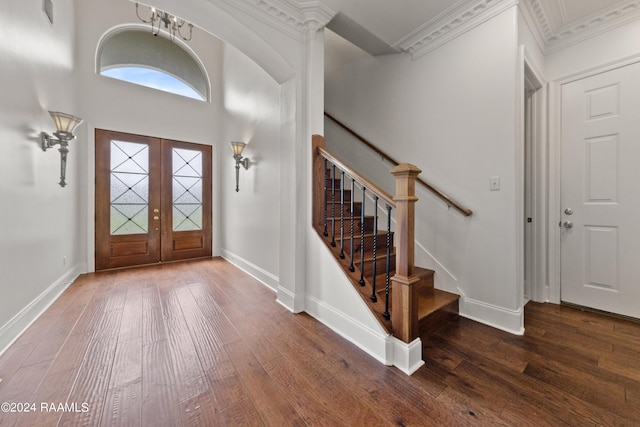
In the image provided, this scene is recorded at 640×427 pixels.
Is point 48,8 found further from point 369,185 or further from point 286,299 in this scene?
point 286,299

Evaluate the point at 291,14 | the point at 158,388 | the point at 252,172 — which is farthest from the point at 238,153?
the point at 158,388

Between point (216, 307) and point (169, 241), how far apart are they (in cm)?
249

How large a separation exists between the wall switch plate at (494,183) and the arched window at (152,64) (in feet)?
16.1

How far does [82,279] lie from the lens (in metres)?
3.23

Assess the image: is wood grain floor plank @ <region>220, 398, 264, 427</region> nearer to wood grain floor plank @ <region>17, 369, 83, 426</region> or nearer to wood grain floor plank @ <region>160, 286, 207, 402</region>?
wood grain floor plank @ <region>160, 286, 207, 402</region>

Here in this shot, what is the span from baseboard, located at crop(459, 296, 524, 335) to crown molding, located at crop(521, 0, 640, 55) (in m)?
2.52

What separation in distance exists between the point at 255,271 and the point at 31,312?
2030 millimetres

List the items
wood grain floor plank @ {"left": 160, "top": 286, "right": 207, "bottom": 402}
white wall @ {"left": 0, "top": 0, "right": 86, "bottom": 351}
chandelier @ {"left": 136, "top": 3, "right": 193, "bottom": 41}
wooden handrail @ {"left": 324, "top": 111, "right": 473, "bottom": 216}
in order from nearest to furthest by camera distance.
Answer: wood grain floor plank @ {"left": 160, "top": 286, "right": 207, "bottom": 402}, white wall @ {"left": 0, "top": 0, "right": 86, "bottom": 351}, wooden handrail @ {"left": 324, "top": 111, "right": 473, "bottom": 216}, chandelier @ {"left": 136, "top": 3, "right": 193, "bottom": 41}

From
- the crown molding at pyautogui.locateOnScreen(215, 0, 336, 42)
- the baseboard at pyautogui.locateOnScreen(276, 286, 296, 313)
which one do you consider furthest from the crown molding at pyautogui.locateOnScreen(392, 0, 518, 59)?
the baseboard at pyautogui.locateOnScreen(276, 286, 296, 313)

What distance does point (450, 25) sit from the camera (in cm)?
224

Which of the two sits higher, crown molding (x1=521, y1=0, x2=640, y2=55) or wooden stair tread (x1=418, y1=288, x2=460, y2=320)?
crown molding (x1=521, y1=0, x2=640, y2=55)

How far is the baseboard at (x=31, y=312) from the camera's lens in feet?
5.50

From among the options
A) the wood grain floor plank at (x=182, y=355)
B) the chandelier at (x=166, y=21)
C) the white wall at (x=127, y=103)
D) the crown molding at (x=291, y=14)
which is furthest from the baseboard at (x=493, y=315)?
the white wall at (x=127, y=103)

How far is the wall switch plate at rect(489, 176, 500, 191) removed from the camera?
202 cm
